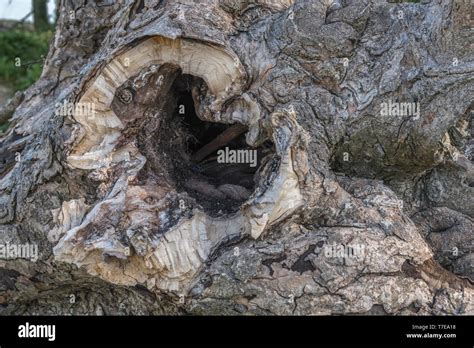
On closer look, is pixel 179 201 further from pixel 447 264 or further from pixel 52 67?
pixel 52 67

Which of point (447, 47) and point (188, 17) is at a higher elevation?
point (188, 17)

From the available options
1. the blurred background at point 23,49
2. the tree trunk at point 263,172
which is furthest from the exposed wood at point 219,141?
the blurred background at point 23,49

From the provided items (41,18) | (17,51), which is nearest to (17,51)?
(17,51)

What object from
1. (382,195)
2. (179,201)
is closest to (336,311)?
(382,195)

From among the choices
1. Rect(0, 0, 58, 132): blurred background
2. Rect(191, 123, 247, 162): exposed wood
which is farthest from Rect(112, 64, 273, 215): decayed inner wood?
Rect(0, 0, 58, 132): blurred background

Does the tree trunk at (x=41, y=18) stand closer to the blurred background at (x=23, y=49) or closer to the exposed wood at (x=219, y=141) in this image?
the blurred background at (x=23, y=49)

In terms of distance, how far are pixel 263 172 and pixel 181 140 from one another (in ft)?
2.49

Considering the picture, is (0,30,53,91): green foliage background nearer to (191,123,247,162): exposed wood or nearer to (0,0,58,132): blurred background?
(0,0,58,132): blurred background

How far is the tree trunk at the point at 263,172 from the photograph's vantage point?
2.65 metres

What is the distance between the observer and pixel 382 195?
2.89m

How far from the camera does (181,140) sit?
11.2 feet

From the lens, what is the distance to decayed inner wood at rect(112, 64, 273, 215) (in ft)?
9.85

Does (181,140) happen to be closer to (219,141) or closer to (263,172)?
(219,141)
